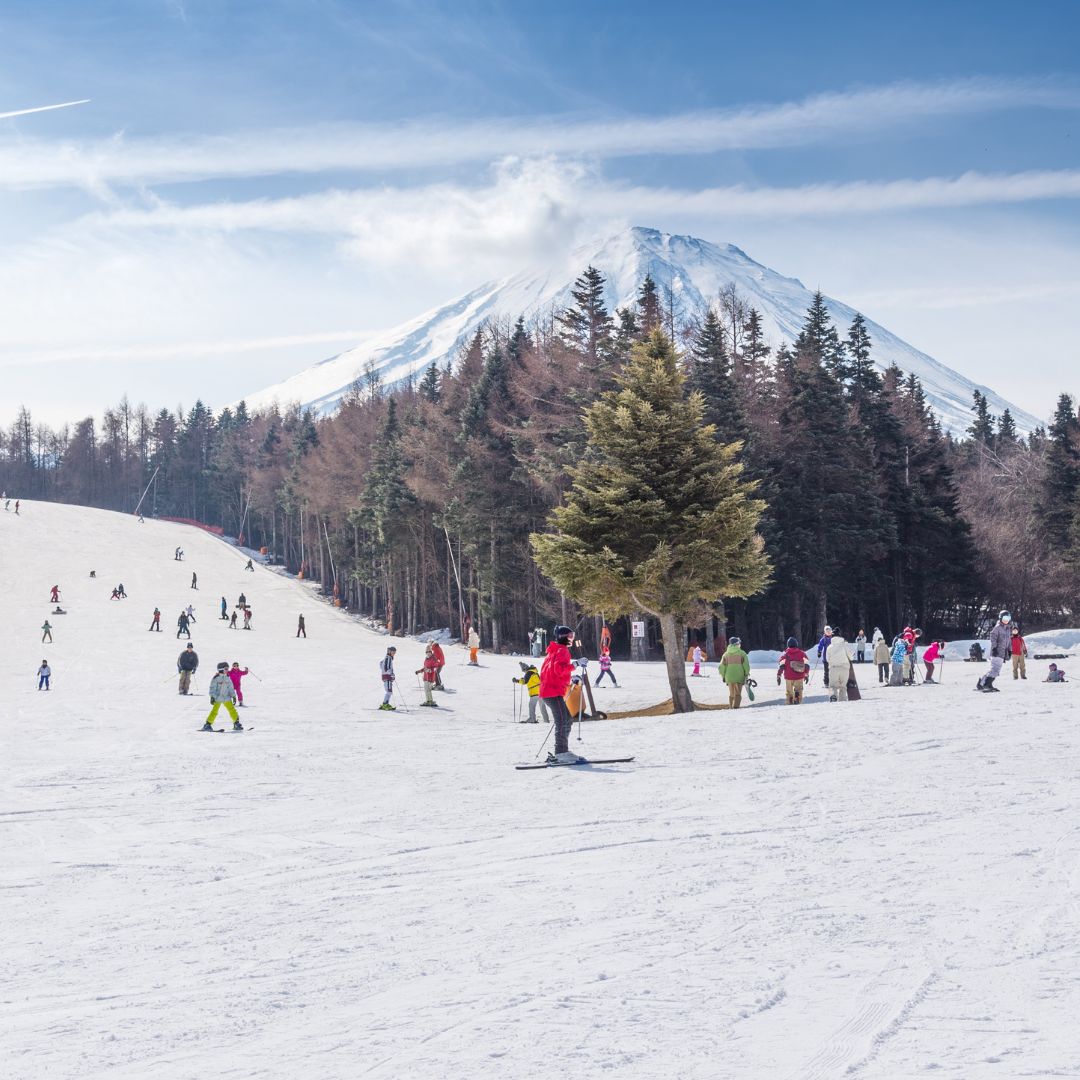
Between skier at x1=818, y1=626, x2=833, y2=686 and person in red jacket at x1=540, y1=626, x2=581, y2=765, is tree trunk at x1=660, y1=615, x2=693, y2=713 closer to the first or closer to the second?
skier at x1=818, y1=626, x2=833, y2=686

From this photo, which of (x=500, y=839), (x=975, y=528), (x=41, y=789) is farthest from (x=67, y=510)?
(x=500, y=839)

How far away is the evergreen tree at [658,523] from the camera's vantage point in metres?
25.0

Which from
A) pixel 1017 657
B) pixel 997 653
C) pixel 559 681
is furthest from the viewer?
pixel 1017 657

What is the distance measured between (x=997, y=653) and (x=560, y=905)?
1674 cm

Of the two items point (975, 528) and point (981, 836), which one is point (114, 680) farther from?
point (975, 528)

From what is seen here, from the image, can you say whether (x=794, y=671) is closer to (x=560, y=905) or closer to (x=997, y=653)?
(x=997, y=653)

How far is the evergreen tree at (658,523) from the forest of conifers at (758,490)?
11876 millimetres

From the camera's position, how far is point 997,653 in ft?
71.7

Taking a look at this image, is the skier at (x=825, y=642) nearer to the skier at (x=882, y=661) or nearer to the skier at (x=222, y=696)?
the skier at (x=882, y=661)

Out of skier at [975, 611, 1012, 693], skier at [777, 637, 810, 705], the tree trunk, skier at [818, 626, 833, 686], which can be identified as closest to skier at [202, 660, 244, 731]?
the tree trunk

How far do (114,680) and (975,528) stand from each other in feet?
159

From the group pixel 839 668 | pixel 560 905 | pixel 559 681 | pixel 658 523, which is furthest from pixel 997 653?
pixel 560 905

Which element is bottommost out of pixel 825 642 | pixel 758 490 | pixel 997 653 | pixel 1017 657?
pixel 1017 657

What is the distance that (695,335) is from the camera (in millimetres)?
50906
